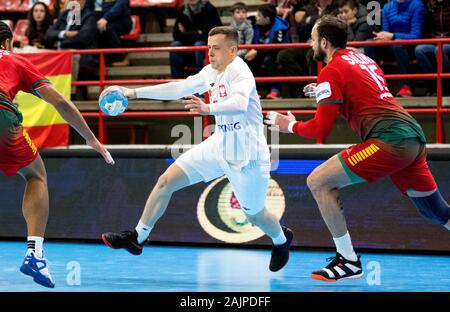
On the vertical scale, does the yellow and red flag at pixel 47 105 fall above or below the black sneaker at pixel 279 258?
above

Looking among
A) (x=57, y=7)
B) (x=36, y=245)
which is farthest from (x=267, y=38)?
(x=36, y=245)

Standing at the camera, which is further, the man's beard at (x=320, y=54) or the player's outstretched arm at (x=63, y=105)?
the man's beard at (x=320, y=54)

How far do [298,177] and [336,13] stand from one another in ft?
8.46

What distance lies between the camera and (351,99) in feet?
24.1

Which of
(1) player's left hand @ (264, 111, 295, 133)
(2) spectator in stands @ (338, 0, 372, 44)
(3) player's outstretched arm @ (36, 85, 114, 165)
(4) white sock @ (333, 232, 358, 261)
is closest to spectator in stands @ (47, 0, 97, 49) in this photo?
(2) spectator in stands @ (338, 0, 372, 44)

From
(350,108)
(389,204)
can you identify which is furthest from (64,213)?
(350,108)

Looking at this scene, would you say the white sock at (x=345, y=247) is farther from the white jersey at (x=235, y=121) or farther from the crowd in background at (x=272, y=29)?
the crowd in background at (x=272, y=29)

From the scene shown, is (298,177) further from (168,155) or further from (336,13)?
(336,13)

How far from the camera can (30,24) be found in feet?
45.3

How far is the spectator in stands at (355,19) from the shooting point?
1173cm

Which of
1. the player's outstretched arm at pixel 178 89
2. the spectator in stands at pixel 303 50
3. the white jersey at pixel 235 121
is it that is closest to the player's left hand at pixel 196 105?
the white jersey at pixel 235 121

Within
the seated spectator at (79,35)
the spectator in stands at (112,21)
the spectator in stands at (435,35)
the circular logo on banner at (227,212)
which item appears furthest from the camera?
the spectator in stands at (112,21)

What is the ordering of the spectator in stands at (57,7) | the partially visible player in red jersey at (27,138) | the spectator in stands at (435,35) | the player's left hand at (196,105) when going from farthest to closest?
the spectator in stands at (57,7) < the spectator in stands at (435,35) < the partially visible player in red jersey at (27,138) < the player's left hand at (196,105)

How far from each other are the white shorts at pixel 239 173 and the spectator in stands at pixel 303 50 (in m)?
3.64
